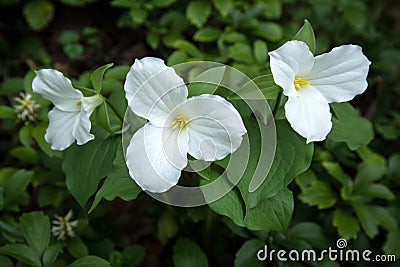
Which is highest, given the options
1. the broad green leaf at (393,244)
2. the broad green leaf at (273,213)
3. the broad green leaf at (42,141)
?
the broad green leaf at (273,213)

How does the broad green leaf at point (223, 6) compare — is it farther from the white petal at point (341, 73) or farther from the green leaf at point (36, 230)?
the green leaf at point (36, 230)

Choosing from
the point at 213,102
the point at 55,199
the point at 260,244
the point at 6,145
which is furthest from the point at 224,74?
the point at 6,145

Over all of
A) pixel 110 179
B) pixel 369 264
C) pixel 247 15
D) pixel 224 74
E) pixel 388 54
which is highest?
pixel 224 74

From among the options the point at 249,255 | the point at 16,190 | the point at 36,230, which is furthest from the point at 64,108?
the point at 249,255

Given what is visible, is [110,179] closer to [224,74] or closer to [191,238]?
[224,74]

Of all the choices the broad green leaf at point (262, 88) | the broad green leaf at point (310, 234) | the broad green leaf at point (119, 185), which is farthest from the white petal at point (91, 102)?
the broad green leaf at point (310, 234)

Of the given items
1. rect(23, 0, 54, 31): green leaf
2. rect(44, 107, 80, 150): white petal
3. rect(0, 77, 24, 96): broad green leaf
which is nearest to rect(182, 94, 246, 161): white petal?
rect(44, 107, 80, 150): white petal

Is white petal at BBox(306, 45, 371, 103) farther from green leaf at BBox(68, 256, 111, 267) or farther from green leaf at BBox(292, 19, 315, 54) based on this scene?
green leaf at BBox(68, 256, 111, 267)

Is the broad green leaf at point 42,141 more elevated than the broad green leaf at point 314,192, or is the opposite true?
the broad green leaf at point 42,141
